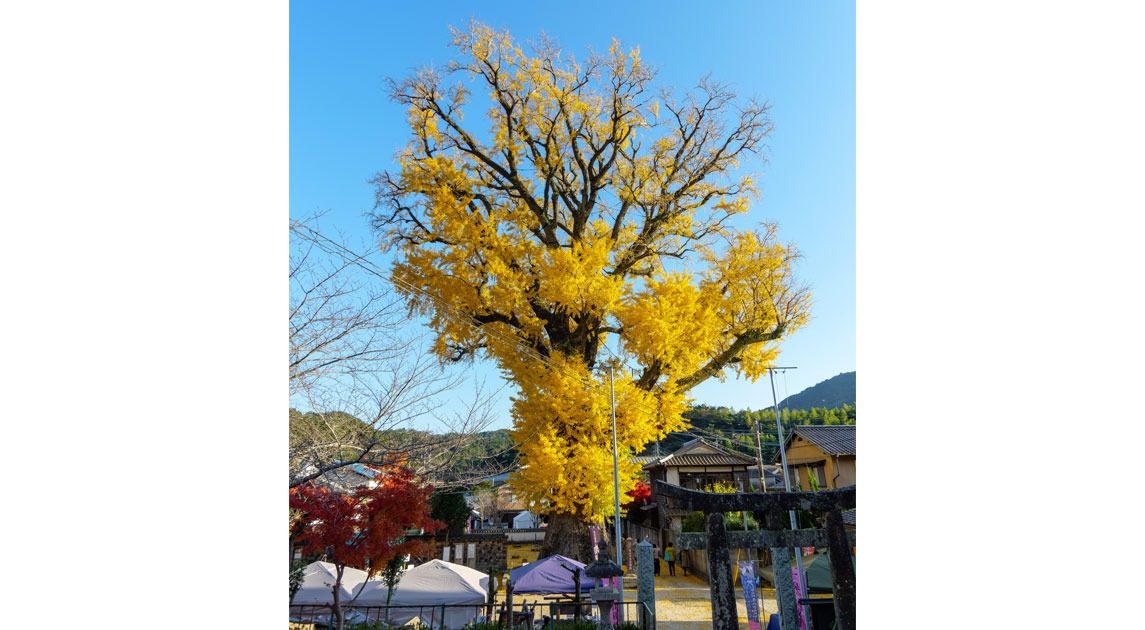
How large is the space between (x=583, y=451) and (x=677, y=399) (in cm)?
216

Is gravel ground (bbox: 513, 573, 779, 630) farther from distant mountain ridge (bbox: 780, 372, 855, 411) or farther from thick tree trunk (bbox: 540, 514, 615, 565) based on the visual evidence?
distant mountain ridge (bbox: 780, 372, 855, 411)

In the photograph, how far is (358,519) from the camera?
18.9 feet

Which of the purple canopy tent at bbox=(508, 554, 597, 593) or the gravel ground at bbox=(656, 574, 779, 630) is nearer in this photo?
the purple canopy tent at bbox=(508, 554, 597, 593)

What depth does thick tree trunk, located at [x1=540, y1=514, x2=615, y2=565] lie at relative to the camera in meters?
10.6

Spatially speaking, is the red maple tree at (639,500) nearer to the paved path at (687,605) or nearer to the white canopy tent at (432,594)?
the paved path at (687,605)

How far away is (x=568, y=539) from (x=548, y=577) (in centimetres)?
184

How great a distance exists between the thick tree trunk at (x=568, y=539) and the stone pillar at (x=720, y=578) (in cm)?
671

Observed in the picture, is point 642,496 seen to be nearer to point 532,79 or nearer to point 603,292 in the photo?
point 603,292

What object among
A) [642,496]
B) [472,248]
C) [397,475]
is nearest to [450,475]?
[397,475]

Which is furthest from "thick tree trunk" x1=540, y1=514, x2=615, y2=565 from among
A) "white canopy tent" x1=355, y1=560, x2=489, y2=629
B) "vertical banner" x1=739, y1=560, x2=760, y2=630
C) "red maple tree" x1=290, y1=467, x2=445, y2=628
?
"red maple tree" x1=290, y1=467, x2=445, y2=628

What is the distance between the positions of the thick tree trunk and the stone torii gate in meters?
6.34

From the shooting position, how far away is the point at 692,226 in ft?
40.4

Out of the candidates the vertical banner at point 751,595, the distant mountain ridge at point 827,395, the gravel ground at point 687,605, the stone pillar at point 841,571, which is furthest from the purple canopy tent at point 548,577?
the distant mountain ridge at point 827,395

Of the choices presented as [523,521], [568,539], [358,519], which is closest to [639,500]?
[568,539]
